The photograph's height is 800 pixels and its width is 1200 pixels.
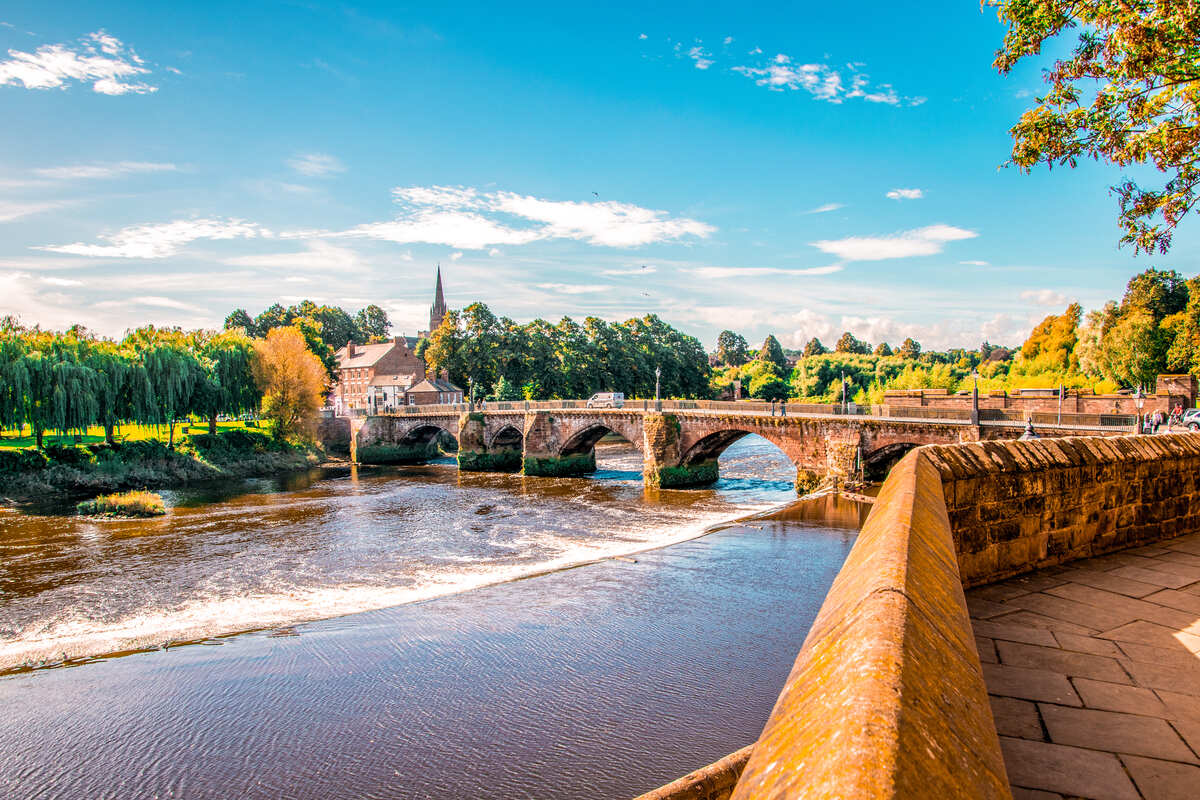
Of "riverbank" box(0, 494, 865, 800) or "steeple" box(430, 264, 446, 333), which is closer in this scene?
"riverbank" box(0, 494, 865, 800)

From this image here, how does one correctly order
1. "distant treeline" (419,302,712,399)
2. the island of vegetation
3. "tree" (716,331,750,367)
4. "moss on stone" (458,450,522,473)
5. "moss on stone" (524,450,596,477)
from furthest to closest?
"tree" (716,331,750,367) → "distant treeline" (419,302,712,399) → "moss on stone" (458,450,522,473) → "moss on stone" (524,450,596,477) → the island of vegetation

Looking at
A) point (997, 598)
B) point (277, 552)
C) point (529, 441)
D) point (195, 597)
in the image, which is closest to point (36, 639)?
point (195, 597)

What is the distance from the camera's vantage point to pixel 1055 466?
246 inches

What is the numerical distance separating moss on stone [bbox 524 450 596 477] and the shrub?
20.1 metres

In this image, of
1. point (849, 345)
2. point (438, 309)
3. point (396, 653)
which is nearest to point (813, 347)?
point (849, 345)

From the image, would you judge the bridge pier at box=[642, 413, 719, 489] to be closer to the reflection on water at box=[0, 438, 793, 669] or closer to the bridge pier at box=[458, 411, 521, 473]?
the reflection on water at box=[0, 438, 793, 669]

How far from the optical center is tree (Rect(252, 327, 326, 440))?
49500 mm

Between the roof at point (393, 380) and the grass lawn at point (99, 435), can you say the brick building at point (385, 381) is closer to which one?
the roof at point (393, 380)

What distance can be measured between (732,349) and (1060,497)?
147 metres

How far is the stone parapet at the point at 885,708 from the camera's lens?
125cm

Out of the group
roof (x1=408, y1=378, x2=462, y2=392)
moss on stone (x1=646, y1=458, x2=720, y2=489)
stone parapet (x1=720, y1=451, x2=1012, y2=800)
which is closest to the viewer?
stone parapet (x1=720, y1=451, x2=1012, y2=800)

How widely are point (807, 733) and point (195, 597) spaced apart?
19474mm

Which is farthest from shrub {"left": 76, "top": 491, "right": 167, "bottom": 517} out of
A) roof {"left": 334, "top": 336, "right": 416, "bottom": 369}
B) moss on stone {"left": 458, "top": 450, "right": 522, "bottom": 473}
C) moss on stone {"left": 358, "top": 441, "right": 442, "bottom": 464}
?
roof {"left": 334, "top": 336, "right": 416, "bottom": 369}

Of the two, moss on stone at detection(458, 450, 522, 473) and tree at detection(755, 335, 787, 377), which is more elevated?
tree at detection(755, 335, 787, 377)
